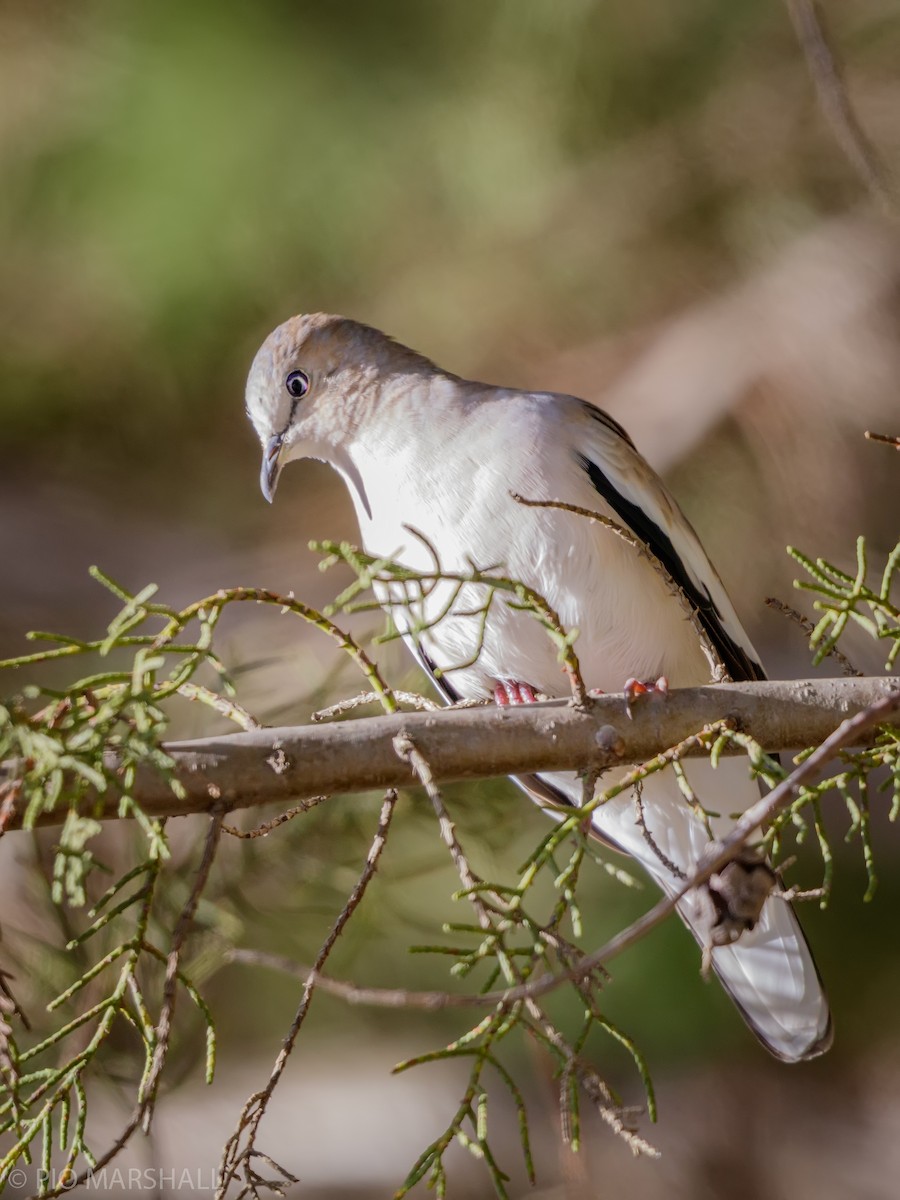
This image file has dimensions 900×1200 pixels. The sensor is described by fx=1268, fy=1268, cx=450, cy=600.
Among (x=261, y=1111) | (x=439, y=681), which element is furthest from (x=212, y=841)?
(x=439, y=681)

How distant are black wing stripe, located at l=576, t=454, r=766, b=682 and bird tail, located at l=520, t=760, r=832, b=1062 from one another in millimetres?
283

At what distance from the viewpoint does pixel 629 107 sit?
118 inches

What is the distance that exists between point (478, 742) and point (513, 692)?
2.61ft

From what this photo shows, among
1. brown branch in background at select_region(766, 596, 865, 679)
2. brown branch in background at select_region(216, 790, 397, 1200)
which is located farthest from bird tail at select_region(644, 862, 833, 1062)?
brown branch in background at select_region(216, 790, 397, 1200)

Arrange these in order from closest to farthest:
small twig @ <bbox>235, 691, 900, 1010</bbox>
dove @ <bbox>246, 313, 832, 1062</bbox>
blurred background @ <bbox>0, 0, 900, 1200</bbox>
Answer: small twig @ <bbox>235, 691, 900, 1010</bbox>
dove @ <bbox>246, 313, 832, 1062</bbox>
blurred background @ <bbox>0, 0, 900, 1200</bbox>

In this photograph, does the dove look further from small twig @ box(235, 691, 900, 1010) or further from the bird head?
small twig @ box(235, 691, 900, 1010)

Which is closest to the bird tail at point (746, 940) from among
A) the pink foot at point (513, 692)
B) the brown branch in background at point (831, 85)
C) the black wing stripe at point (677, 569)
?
the pink foot at point (513, 692)

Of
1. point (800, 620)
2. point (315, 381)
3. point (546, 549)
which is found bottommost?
point (800, 620)

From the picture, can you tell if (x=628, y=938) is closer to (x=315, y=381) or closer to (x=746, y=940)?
Result: (x=746, y=940)

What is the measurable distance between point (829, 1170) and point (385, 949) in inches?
55.3

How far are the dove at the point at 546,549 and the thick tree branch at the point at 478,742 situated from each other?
0.36 metres

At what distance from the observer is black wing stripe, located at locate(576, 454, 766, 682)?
2018 mm

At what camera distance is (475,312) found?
3326mm

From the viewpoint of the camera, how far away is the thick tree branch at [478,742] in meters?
1.26
